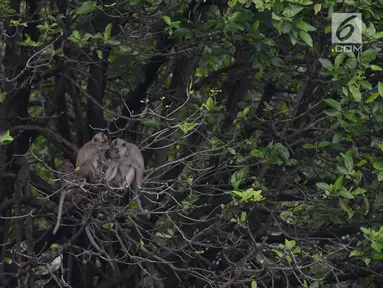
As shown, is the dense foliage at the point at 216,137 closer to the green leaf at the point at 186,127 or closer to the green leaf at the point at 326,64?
the green leaf at the point at 326,64

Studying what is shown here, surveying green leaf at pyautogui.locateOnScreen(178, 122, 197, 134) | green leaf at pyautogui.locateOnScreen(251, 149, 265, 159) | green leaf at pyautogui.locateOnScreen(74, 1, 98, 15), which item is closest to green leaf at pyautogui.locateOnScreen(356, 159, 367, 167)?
green leaf at pyautogui.locateOnScreen(251, 149, 265, 159)

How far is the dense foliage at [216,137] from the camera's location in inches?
281

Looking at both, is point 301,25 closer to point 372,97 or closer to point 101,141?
point 372,97

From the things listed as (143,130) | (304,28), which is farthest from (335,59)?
(143,130)

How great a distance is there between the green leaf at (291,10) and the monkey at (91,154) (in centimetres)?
251

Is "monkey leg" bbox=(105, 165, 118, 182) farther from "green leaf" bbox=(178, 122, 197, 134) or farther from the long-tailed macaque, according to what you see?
"green leaf" bbox=(178, 122, 197, 134)

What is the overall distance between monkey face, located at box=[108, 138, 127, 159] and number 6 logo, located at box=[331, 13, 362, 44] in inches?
92.1

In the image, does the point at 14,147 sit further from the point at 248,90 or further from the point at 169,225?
the point at 248,90

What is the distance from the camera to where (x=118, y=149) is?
8.62 metres

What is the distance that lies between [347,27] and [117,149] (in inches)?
104

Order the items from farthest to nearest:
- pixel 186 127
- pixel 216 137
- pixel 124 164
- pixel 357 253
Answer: pixel 124 164 → pixel 216 137 → pixel 357 253 → pixel 186 127

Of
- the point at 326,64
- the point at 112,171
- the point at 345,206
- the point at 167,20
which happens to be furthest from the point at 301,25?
the point at 112,171

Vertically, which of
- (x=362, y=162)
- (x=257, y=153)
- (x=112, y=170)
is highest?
(x=362, y=162)

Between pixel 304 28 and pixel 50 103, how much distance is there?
9.65ft
